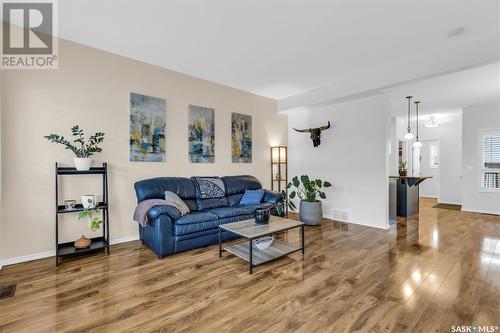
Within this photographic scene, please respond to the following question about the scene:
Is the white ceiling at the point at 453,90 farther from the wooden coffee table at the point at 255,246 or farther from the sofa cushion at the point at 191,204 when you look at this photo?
the sofa cushion at the point at 191,204

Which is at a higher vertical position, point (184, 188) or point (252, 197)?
point (184, 188)

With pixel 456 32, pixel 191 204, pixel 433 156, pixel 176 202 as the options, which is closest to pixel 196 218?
pixel 176 202

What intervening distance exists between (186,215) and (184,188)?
717 millimetres

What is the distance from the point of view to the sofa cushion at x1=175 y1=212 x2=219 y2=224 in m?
3.19

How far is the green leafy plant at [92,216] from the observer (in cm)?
303

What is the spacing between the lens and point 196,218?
329cm

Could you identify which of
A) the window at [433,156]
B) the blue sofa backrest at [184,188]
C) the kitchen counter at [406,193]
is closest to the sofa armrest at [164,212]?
the blue sofa backrest at [184,188]

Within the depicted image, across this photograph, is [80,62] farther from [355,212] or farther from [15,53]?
[355,212]

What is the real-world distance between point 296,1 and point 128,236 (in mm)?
3836

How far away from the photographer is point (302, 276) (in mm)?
2555

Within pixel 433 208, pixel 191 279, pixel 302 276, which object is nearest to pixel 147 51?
pixel 191 279

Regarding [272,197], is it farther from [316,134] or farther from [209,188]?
[316,134]

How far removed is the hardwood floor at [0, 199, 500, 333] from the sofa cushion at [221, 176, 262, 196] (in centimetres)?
136

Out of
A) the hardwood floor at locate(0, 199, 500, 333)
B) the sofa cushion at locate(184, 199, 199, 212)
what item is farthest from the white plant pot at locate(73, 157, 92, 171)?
the sofa cushion at locate(184, 199, 199, 212)
